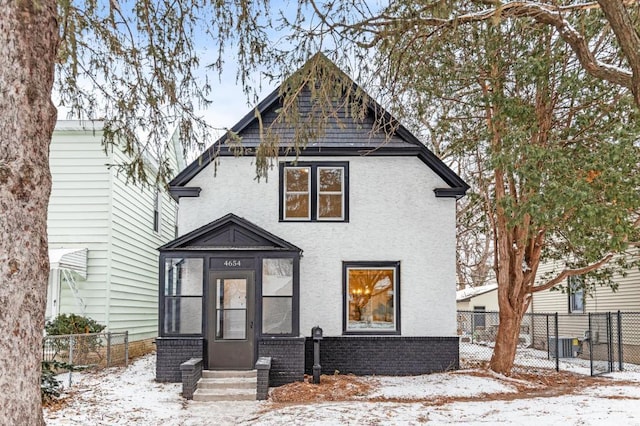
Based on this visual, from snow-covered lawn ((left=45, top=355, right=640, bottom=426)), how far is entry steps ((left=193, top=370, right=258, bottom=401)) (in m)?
0.28

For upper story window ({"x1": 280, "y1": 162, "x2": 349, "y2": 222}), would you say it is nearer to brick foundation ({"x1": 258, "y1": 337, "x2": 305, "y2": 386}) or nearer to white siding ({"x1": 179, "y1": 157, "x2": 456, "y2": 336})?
white siding ({"x1": 179, "y1": 157, "x2": 456, "y2": 336})

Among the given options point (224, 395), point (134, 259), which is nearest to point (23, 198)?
point (224, 395)

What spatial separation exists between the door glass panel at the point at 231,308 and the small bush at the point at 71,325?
3.34 m

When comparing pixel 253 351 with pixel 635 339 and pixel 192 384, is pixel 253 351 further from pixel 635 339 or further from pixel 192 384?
pixel 635 339

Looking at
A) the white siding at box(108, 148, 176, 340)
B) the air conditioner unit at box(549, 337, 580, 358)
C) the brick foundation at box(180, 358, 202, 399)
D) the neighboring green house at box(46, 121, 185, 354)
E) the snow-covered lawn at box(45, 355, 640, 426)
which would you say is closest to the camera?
the snow-covered lawn at box(45, 355, 640, 426)

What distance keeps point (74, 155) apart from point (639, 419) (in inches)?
510

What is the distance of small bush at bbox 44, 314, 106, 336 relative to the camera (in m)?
13.8

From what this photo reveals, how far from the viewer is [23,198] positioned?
14.8 feet

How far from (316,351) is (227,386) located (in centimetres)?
192

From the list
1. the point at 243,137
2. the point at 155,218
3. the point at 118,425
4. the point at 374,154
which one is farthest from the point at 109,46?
the point at 155,218

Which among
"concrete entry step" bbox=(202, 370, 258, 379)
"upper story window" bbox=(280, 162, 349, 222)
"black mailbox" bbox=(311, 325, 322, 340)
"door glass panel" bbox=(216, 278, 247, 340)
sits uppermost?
"upper story window" bbox=(280, 162, 349, 222)

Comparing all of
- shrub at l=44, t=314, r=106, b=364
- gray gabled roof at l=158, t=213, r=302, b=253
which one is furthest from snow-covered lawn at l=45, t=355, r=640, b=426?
gray gabled roof at l=158, t=213, r=302, b=253

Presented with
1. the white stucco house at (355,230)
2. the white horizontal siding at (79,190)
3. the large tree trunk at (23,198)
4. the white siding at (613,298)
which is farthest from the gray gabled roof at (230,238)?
the large tree trunk at (23,198)

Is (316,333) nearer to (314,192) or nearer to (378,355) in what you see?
(378,355)
